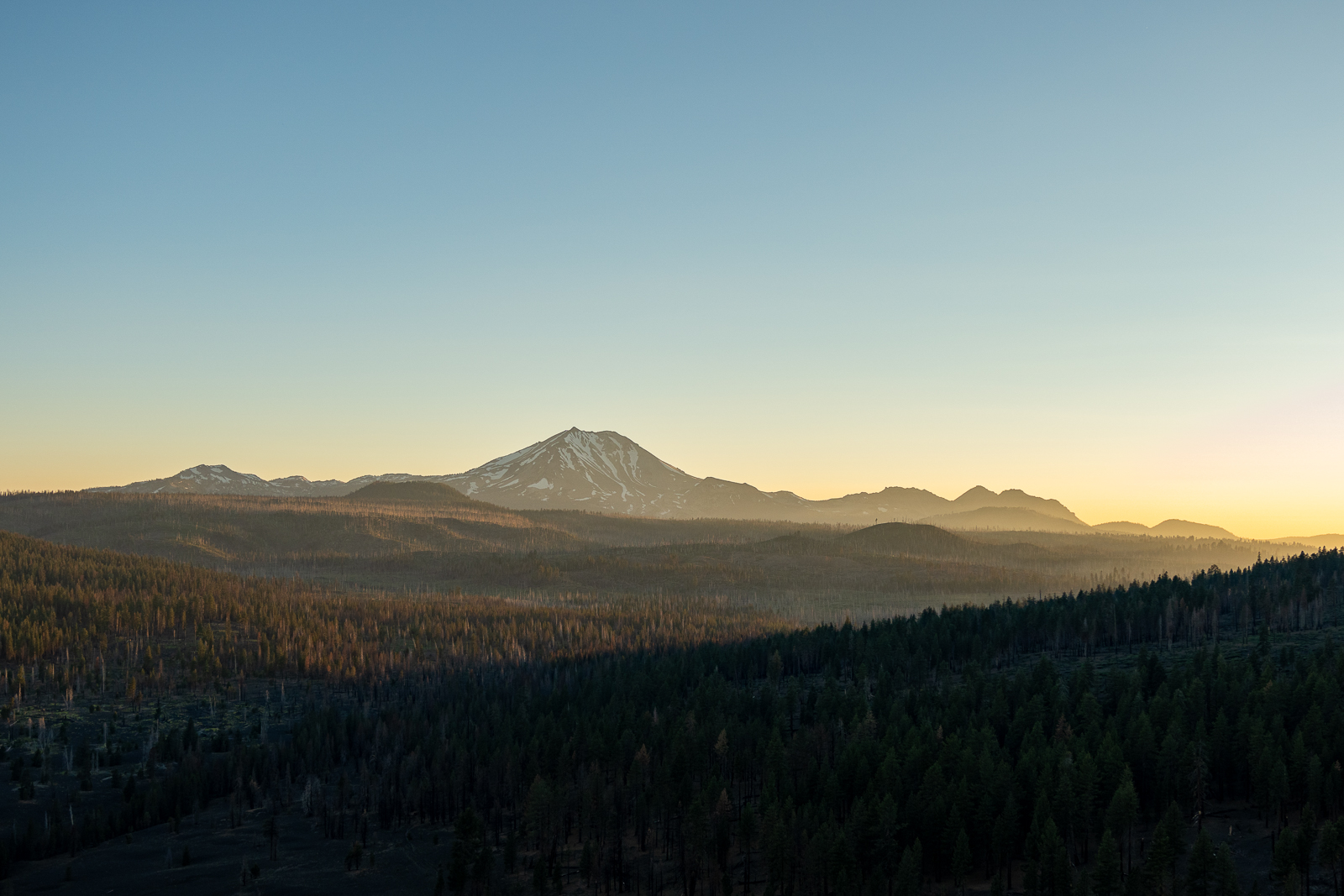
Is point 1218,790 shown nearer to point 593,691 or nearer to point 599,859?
point 599,859

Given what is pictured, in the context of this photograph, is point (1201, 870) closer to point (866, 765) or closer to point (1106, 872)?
point (1106, 872)

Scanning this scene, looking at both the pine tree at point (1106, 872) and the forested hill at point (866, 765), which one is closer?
the pine tree at point (1106, 872)

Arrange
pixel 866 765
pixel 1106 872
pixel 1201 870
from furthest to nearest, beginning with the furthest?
1. pixel 866 765
2. pixel 1106 872
3. pixel 1201 870

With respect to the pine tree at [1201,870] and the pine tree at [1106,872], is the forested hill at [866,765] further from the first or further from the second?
the pine tree at [1106,872]

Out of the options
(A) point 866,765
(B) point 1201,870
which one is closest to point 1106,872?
(B) point 1201,870

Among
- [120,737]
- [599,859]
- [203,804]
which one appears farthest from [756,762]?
[120,737]

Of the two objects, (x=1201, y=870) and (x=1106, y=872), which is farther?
(x=1106, y=872)

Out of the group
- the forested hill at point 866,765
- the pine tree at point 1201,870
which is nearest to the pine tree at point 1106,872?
the forested hill at point 866,765

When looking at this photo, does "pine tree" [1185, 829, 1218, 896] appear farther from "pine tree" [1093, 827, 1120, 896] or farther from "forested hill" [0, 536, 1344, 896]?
"pine tree" [1093, 827, 1120, 896]

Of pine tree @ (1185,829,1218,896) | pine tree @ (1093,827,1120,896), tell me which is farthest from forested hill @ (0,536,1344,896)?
pine tree @ (1093,827,1120,896)
